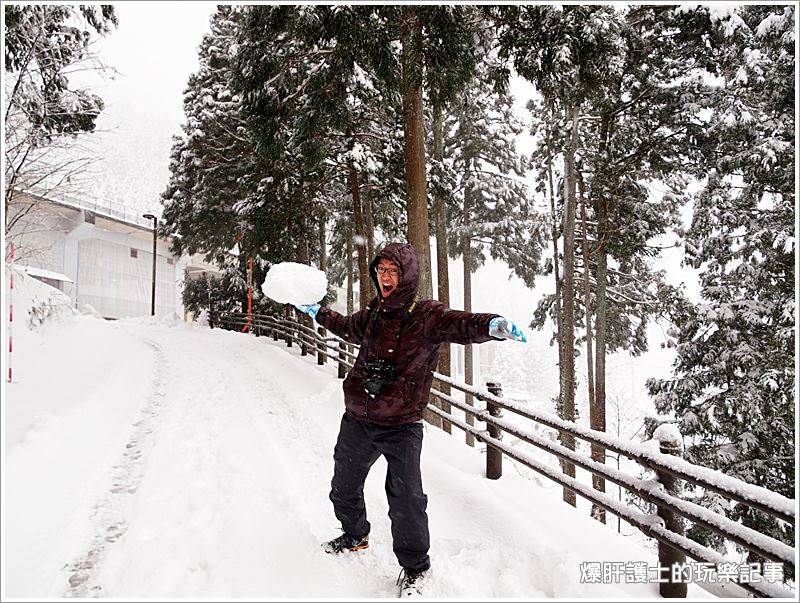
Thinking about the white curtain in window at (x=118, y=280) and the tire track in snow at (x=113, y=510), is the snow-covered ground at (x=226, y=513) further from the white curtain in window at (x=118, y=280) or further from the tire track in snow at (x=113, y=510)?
the white curtain in window at (x=118, y=280)

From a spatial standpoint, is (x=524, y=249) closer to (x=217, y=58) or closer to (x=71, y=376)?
(x=217, y=58)

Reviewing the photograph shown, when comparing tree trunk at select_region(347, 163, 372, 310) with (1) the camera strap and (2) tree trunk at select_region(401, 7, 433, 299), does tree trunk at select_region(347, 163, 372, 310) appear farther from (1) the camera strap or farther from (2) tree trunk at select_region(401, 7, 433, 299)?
(1) the camera strap

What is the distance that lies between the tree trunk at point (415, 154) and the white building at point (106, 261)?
22431mm

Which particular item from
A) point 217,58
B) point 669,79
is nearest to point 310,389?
point 669,79

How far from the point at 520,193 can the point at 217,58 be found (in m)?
14.5

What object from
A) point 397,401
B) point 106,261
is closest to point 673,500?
point 397,401

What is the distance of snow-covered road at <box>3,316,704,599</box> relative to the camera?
3.33 metres

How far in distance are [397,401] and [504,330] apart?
35.6 inches

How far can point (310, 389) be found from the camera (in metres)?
9.77

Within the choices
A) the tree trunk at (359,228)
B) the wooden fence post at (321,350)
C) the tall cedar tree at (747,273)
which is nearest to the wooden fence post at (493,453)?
the tall cedar tree at (747,273)

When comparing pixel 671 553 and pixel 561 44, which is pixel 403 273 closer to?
pixel 671 553

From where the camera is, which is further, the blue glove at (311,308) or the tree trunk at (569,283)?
the tree trunk at (569,283)

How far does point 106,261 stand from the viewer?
32.6 m

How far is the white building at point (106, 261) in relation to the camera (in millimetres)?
29250
